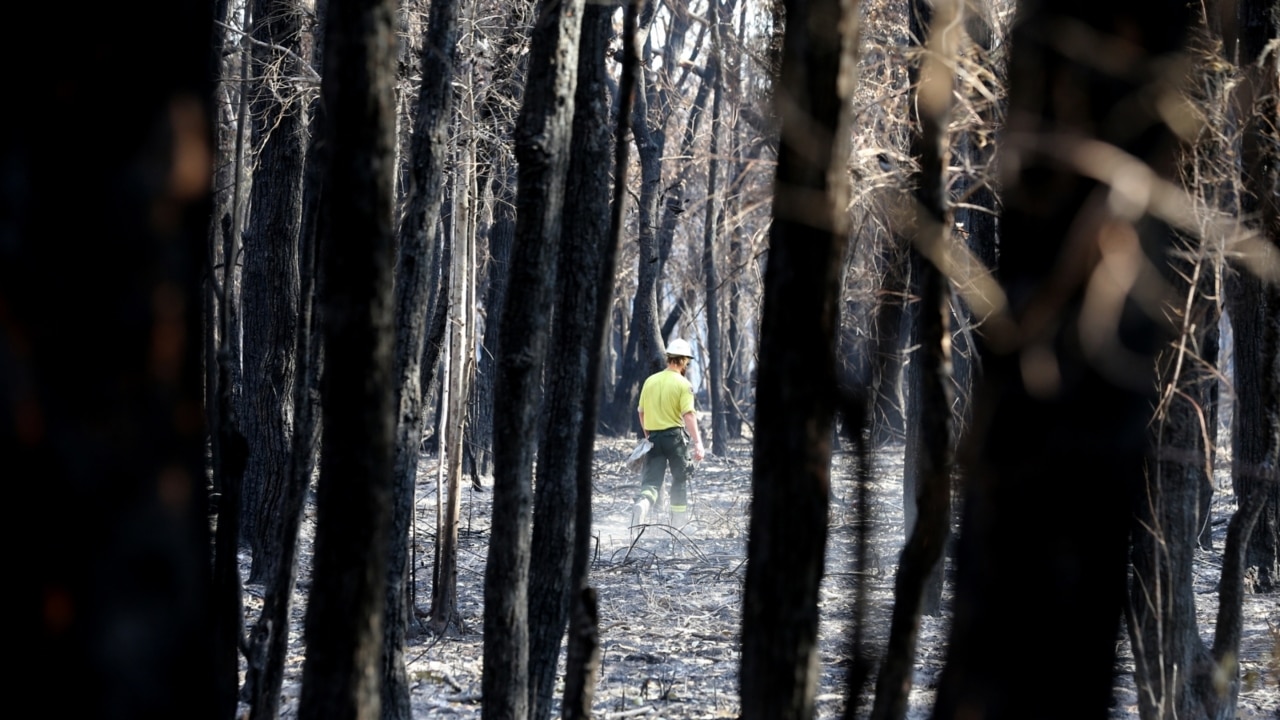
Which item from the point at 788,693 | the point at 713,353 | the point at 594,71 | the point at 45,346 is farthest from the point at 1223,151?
the point at 713,353

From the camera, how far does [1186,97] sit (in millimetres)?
3881

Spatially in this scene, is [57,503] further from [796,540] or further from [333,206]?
[796,540]

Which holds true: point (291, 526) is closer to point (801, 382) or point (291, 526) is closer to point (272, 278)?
point (801, 382)

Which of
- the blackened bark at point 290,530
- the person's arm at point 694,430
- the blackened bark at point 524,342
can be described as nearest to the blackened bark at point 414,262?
the blackened bark at point 290,530

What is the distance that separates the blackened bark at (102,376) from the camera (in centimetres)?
186

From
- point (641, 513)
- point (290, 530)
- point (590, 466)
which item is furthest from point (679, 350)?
point (590, 466)

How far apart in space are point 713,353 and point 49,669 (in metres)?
21.6

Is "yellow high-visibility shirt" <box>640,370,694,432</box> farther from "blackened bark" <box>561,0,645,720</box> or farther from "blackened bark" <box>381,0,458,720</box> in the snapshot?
"blackened bark" <box>561,0,645,720</box>

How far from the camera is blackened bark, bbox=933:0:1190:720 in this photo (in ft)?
10.6

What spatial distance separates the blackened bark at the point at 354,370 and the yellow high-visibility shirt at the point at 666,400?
11238 mm

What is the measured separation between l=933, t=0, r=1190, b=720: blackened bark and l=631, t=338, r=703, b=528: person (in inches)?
416

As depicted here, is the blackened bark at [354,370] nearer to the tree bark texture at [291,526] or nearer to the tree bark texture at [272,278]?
the tree bark texture at [291,526]

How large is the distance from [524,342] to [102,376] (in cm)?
251

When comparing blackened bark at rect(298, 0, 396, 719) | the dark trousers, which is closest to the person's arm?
the dark trousers
